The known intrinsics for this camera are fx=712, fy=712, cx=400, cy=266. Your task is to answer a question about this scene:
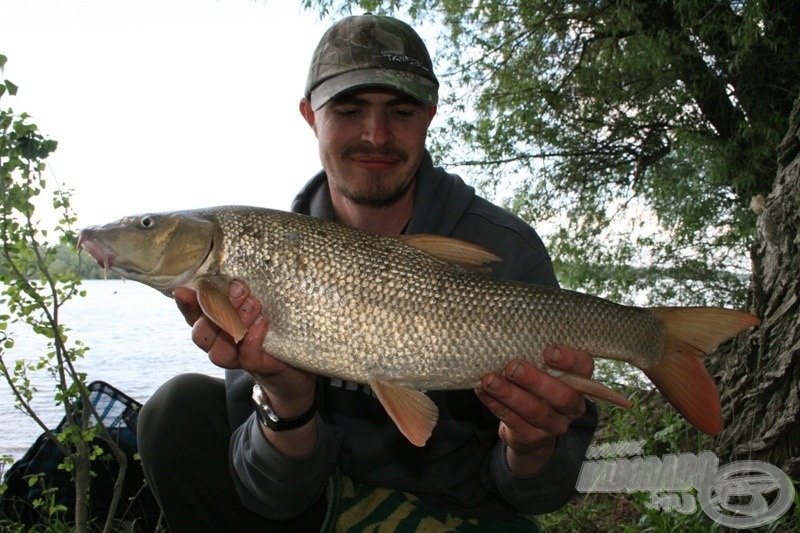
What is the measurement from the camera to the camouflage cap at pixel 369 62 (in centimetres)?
229

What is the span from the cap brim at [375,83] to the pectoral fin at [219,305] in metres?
0.89

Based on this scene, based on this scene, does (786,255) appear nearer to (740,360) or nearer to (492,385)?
(740,360)

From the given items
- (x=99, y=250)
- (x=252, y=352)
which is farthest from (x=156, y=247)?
(x=252, y=352)

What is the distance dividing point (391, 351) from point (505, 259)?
30.6 inches

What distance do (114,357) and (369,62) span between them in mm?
6666

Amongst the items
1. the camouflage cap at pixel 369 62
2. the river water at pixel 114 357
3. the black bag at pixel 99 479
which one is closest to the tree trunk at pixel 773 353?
the camouflage cap at pixel 369 62

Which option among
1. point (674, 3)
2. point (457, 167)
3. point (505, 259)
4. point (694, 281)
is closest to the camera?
point (505, 259)

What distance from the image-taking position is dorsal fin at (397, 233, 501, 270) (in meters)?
1.78

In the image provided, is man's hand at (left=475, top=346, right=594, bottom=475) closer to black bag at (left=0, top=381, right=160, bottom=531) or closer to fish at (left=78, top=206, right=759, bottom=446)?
fish at (left=78, top=206, right=759, bottom=446)

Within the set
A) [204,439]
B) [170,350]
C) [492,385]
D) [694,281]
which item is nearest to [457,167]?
[694,281]

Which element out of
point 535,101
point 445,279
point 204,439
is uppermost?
point 535,101

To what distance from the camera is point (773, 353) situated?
8.25 feet

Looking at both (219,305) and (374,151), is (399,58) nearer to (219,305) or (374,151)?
(374,151)

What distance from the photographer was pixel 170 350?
880 centimetres
